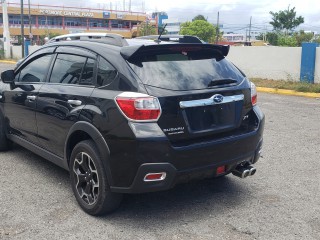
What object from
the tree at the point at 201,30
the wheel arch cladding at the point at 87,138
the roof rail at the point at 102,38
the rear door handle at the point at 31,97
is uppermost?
the tree at the point at 201,30

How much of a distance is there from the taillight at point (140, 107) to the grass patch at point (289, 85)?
10290mm

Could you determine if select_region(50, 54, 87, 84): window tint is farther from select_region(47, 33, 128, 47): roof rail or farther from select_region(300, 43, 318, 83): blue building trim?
select_region(300, 43, 318, 83): blue building trim

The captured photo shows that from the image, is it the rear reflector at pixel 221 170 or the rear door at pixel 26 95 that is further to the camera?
the rear door at pixel 26 95

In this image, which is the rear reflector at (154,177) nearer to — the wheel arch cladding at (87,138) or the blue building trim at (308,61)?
the wheel arch cladding at (87,138)

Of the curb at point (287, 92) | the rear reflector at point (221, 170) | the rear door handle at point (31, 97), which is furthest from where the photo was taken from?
the curb at point (287, 92)

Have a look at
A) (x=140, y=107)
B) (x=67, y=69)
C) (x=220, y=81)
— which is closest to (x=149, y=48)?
(x=140, y=107)

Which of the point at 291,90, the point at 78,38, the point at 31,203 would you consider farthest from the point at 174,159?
the point at 291,90

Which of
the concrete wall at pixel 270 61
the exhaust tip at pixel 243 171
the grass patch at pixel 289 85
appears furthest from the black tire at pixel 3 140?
the concrete wall at pixel 270 61

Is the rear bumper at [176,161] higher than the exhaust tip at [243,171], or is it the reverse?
the rear bumper at [176,161]

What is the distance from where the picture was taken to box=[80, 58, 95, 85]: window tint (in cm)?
372

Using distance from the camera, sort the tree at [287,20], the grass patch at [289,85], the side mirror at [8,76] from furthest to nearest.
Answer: the tree at [287,20]
the grass patch at [289,85]
the side mirror at [8,76]

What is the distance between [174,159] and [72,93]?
1267mm

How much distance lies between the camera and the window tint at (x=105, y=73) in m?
3.47

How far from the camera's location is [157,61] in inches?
138
